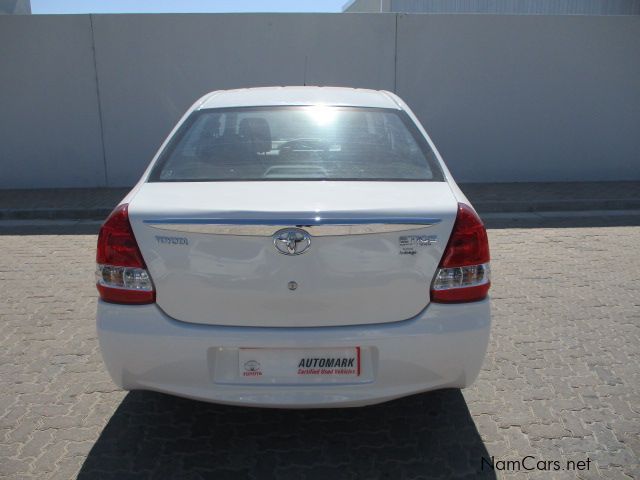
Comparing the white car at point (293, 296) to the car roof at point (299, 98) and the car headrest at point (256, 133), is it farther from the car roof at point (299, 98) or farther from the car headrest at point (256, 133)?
the car roof at point (299, 98)

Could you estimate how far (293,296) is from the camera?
101 inches

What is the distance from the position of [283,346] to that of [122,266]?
0.77 meters

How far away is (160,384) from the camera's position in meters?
2.65

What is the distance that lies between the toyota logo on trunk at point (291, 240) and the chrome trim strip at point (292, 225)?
0.02 meters

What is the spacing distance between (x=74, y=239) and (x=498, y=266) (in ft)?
15.5

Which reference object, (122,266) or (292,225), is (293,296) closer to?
(292,225)

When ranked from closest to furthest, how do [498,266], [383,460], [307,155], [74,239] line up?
[383,460]
[307,155]
[498,266]
[74,239]

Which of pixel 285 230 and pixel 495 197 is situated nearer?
pixel 285 230

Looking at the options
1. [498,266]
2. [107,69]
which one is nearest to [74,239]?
[107,69]

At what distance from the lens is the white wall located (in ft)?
31.6

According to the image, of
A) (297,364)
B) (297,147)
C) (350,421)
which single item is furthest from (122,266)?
(350,421)

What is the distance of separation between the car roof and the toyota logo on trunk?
1.34 m

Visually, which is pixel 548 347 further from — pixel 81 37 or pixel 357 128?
pixel 81 37

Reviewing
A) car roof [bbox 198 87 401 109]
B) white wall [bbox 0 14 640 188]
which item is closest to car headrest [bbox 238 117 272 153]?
car roof [bbox 198 87 401 109]
